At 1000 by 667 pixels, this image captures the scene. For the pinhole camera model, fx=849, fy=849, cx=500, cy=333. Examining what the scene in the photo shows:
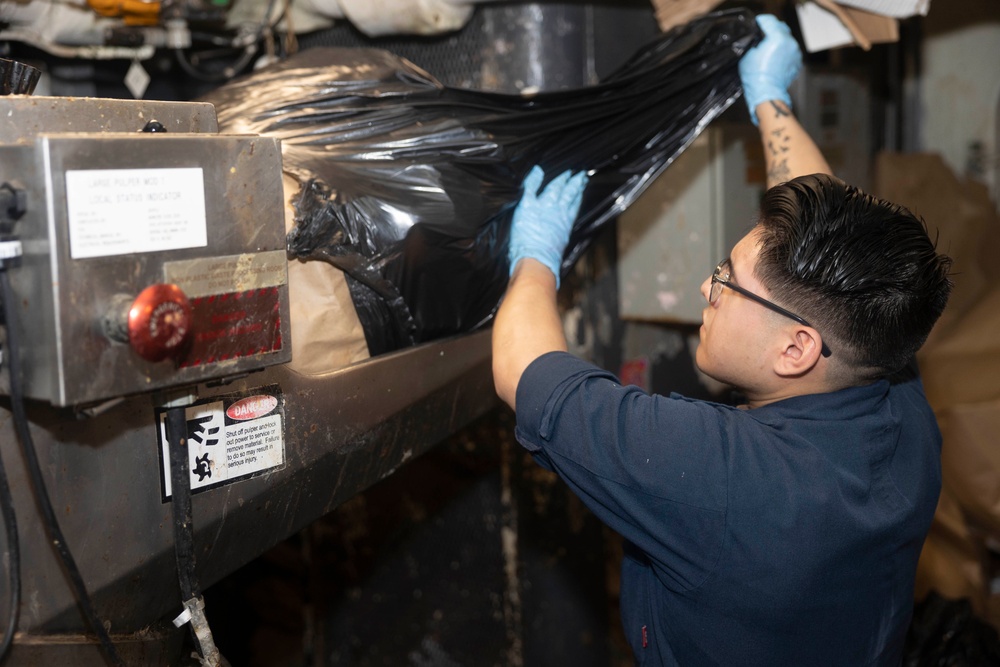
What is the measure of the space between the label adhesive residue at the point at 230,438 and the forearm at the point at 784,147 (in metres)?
0.85

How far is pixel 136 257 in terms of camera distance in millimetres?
676

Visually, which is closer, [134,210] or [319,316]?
[134,210]

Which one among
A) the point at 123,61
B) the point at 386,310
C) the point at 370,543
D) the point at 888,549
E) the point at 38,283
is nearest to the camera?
the point at 38,283

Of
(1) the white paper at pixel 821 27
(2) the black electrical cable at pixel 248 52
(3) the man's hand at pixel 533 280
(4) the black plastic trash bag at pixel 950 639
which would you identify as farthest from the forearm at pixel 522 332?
(4) the black plastic trash bag at pixel 950 639

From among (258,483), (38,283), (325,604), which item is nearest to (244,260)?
(38,283)

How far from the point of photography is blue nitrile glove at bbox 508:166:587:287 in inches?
48.3

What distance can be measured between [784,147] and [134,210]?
1010mm

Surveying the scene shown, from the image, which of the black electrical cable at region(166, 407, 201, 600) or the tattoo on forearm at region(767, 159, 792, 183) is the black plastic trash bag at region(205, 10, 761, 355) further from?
the black electrical cable at region(166, 407, 201, 600)

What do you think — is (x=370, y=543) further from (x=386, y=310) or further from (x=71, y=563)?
(x=71, y=563)

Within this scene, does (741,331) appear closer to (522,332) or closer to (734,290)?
(734,290)

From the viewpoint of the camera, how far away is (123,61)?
1.86 metres

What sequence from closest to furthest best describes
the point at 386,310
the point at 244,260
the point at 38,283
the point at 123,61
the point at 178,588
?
the point at 38,283 < the point at 244,260 < the point at 178,588 < the point at 386,310 < the point at 123,61

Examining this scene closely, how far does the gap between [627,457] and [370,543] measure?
1.23 metres

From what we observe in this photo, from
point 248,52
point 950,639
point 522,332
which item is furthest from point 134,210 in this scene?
point 950,639
